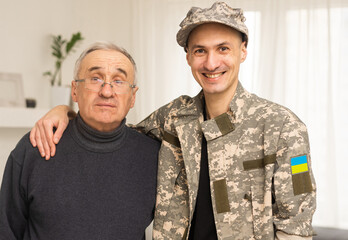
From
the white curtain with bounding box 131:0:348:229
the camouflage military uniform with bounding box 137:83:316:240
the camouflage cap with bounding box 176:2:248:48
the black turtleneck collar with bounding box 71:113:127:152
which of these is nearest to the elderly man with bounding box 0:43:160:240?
the black turtleneck collar with bounding box 71:113:127:152

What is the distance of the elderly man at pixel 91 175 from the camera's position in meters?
1.54

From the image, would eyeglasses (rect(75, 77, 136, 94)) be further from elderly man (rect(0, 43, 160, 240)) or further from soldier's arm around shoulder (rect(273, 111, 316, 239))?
soldier's arm around shoulder (rect(273, 111, 316, 239))

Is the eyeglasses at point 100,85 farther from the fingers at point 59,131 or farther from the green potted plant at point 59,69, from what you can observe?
the green potted plant at point 59,69

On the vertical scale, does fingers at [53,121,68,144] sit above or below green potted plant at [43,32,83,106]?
below

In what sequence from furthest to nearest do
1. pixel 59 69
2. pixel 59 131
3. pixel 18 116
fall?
1. pixel 59 69
2. pixel 18 116
3. pixel 59 131

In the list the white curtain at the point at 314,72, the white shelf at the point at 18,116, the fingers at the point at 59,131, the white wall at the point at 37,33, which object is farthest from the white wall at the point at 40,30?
the fingers at the point at 59,131

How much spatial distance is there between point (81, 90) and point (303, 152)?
874 mm

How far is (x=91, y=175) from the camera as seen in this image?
63.4 inches

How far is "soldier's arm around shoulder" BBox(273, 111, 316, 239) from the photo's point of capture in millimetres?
1412

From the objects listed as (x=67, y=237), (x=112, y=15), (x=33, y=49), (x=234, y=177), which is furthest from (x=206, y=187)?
(x=112, y=15)

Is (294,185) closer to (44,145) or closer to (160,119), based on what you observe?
(160,119)

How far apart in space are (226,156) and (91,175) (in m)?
0.52

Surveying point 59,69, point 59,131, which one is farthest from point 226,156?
point 59,69

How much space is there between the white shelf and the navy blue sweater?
1.87 metres
